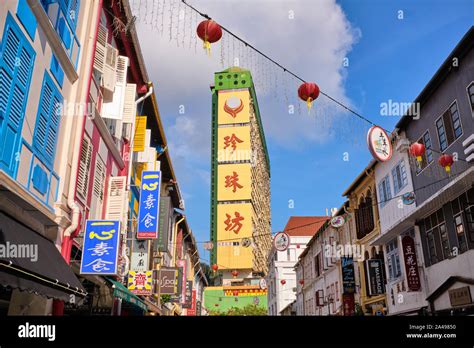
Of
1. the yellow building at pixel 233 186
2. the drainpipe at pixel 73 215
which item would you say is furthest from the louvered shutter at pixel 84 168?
the yellow building at pixel 233 186

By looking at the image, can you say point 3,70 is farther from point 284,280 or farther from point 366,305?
point 284,280

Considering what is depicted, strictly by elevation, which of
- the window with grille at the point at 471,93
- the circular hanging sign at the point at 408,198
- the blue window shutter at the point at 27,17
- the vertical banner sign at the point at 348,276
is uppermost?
the window with grille at the point at 471,93

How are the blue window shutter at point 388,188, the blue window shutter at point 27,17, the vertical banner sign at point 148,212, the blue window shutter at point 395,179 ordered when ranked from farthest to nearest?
the blue window shutter at point 388,188, the blue window shutter at point 395,179, the vertical banner sign at point 148,212, the blue window shutter at point 27,17

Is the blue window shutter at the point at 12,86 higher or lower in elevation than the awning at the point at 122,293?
higher

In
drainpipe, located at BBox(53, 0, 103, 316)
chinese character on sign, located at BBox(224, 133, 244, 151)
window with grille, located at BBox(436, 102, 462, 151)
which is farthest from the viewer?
chinese character on sign, located at BBox(224, 133, 244, 151)

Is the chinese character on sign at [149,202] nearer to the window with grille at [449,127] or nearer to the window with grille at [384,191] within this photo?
the window with grille at [449,127]

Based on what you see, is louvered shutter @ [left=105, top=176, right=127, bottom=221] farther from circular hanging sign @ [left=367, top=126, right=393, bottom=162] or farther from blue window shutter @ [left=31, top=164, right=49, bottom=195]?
circular hanging sign @ [left=367, top=126, right=393, bottom=162]

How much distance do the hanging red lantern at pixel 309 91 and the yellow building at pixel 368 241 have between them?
1474 centimetres

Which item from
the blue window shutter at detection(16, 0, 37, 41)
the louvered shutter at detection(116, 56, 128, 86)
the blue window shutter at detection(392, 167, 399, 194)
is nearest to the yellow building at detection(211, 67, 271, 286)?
the blue window shutter at detection(392, 167, 399, 194)

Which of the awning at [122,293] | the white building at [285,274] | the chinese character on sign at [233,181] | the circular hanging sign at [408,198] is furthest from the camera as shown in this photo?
the chinese character on sign at [233,181]

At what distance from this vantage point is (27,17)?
28.1 ft

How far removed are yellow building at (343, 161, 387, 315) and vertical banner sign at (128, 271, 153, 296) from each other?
12.2m

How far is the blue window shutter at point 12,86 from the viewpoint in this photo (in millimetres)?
7590

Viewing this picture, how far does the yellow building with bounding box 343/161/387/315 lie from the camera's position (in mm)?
23562
